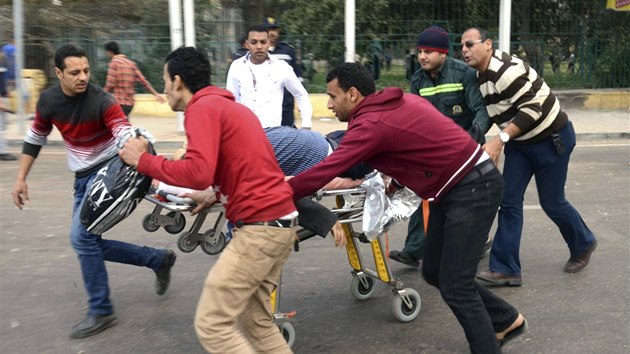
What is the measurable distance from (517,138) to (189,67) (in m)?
2.59

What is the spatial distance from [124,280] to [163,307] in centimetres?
65

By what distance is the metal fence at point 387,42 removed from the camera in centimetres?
1471

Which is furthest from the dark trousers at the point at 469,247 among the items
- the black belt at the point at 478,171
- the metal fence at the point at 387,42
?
the metal fence at the point at 387,42

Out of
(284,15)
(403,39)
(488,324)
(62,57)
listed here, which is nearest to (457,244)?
(488,324)

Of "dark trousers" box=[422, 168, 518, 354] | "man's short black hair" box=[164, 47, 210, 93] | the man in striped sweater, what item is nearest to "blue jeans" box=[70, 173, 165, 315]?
the man in striped sweater

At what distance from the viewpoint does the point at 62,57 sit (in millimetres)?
4250

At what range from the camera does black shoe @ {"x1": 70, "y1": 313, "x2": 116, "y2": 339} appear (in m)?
4.28

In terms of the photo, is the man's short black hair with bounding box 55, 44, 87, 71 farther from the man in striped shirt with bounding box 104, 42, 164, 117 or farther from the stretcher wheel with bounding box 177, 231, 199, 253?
the man in striped shirt with bounding box 104, 42, 164, 117

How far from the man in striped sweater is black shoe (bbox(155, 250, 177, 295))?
0.45 meters

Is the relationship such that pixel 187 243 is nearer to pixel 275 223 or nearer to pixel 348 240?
pixel 348 240

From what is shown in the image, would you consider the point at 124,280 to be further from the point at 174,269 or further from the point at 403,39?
the point at 403,39

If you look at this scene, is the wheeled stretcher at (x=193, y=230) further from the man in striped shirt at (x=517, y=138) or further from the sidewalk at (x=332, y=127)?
the sidewalk at (x=332, y=127)

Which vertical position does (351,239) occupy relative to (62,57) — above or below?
below

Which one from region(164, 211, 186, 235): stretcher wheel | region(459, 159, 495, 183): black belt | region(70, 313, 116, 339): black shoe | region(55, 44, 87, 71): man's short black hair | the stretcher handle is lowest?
region(70, 313, 116, 339): black shoe
